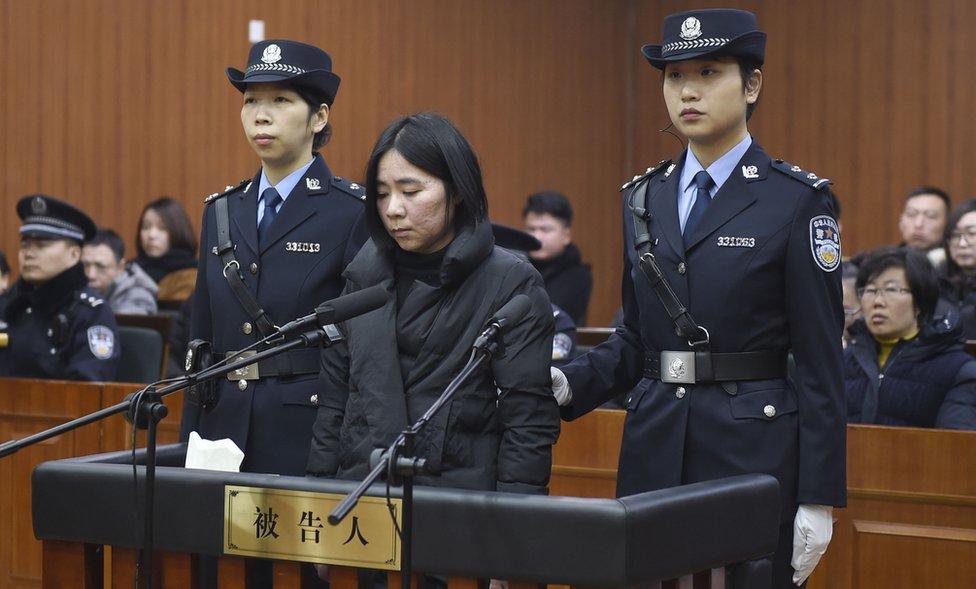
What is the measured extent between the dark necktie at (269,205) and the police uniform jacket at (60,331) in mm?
2007

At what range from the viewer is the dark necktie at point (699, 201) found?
264cm

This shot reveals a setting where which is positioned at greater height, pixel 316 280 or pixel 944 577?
pixel 316 280

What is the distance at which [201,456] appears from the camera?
252 centimetres

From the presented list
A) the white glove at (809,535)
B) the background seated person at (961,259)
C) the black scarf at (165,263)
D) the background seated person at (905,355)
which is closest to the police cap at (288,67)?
A: the white glove at (809,535)

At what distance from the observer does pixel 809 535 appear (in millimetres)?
2471

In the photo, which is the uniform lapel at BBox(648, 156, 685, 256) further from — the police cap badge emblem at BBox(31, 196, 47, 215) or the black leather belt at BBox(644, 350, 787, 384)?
the police cap badge emblem at BBox(31, 196, 47, 215)

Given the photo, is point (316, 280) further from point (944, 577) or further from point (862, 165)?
point (862, 165)

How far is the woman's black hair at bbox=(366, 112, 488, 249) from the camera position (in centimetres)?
239

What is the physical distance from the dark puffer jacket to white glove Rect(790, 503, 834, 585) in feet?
4.66

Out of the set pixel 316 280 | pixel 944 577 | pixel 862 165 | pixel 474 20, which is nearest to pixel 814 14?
pixel 862 165

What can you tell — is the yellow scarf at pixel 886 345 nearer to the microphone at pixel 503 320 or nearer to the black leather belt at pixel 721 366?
the black leather belt at pixel 721 366

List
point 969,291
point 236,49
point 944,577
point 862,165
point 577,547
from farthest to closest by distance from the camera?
1. point 862,165
2. point 236,49
3. point 969,291
4. point 944,577
5. point 577,547

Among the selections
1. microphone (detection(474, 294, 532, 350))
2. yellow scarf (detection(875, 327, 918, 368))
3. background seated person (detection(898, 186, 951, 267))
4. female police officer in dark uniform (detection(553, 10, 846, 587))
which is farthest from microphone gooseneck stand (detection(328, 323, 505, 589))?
background seated person (detection(898, 186, 951, 267))

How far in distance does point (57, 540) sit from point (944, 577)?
2.26m
